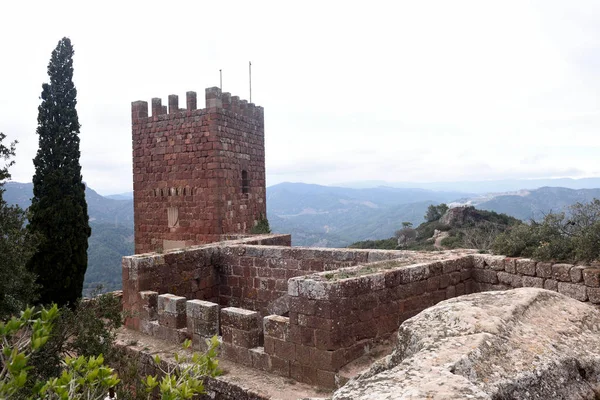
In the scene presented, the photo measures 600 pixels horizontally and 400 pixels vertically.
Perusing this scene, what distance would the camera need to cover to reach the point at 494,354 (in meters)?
2.22

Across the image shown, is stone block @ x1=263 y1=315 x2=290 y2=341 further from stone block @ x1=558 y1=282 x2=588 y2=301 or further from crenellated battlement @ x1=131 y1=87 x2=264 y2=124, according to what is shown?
crenellated battlement @ x1=131 y1=87 x2=264 y2=124

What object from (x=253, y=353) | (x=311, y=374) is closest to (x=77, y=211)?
(x=253, y=353)

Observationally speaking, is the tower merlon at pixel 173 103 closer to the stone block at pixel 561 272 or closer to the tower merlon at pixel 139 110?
the tower merlon at pixel 139 110

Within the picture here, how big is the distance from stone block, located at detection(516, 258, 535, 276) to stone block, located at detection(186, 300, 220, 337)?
4357mm

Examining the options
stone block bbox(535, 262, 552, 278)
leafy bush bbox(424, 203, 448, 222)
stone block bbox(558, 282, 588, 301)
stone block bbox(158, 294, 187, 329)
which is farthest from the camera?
leafy bush bbox(424, 203, 448, 222)

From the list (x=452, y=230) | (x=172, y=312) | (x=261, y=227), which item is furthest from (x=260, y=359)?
(x=452, y=230)

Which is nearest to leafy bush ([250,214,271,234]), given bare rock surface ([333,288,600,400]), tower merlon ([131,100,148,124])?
Answer: tower merlon ([131,100,148,124])

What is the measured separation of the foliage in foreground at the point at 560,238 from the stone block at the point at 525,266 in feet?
0.41

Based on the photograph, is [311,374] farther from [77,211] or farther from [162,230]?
[162,230]

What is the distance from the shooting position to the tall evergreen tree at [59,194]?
10109mm

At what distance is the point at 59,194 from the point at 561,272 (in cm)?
1018

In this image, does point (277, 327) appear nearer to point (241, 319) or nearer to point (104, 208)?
point (241, 319)

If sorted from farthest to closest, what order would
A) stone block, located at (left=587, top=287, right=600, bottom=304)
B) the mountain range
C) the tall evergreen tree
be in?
the mountain range → the tall evergreen tree → stone block, located at (left=587, top=287, right=600, bottom=304)

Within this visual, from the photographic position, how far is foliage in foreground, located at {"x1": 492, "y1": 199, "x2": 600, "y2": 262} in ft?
19.4
